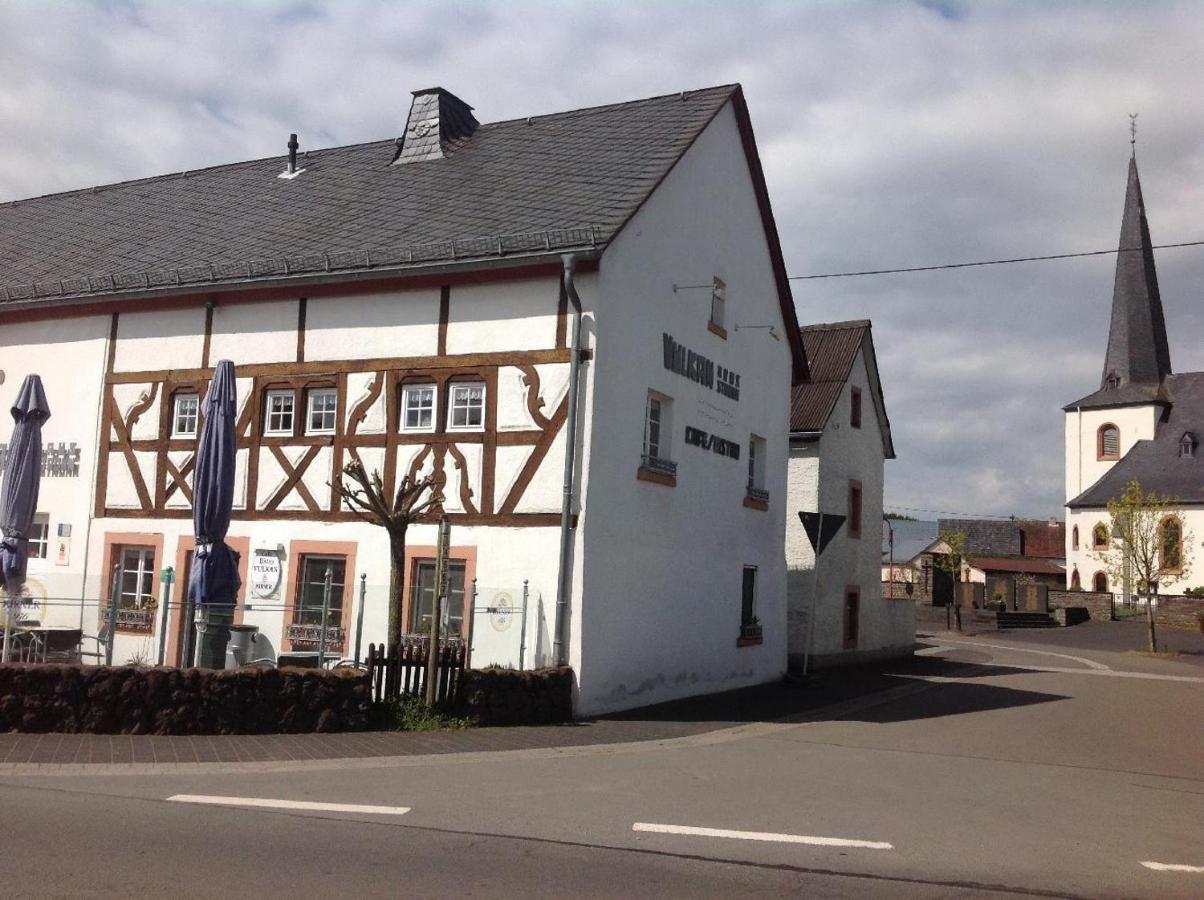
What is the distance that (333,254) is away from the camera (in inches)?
643

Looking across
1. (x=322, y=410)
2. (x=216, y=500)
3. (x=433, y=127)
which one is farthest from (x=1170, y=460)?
(x=216, y=500)

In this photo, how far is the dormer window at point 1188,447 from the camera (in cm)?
6431

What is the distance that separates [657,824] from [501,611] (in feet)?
21.4

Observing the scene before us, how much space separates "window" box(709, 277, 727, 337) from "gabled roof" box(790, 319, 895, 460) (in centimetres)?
611

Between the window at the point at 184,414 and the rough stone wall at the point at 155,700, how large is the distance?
21.5ft

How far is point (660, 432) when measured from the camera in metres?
16.6

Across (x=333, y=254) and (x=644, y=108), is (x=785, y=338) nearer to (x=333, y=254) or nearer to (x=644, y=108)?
(x=644, y=108)

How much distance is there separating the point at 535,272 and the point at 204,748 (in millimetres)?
7058

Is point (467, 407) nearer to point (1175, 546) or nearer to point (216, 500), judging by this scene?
point (216, 500)

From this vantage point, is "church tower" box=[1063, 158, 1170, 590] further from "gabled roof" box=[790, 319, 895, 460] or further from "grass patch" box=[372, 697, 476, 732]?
"grass patch" box=[372, 697, 476, 732]

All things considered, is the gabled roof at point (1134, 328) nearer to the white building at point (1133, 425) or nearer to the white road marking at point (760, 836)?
the white building at point (1133, 425)

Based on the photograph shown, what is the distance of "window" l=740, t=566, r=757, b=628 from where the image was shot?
1953 cm

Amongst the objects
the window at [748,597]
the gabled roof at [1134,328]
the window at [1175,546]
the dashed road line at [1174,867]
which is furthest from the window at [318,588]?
the gabled roof at [1134,328]

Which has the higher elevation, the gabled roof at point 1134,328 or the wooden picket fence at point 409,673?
the gabled roof at point 1134,328
